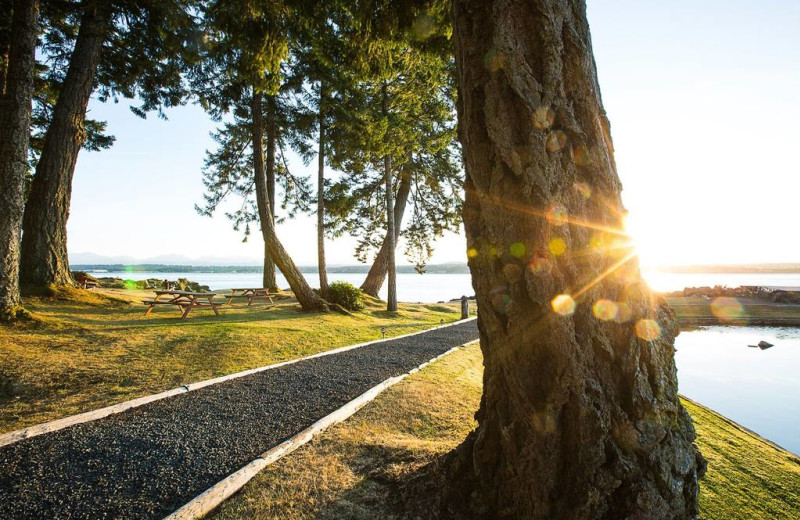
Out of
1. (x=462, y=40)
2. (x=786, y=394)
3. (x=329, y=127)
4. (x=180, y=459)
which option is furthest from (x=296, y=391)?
(x=329, y=127)

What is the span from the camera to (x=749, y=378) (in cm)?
835

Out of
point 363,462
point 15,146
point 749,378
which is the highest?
point 15,146

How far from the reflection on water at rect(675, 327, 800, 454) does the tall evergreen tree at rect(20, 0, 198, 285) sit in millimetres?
13033

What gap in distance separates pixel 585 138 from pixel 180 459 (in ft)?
12.2

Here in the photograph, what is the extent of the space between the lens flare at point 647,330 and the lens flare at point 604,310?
0.55 feet

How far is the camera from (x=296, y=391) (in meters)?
4.59

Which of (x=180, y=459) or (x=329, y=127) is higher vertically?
(x=329, y=127)

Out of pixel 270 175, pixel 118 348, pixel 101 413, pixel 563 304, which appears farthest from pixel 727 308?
pixel 118 348

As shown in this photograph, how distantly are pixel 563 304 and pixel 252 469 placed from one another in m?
2.51

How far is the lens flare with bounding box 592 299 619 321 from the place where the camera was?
2002 mm

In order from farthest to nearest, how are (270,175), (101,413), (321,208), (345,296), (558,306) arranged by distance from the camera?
(270,175), (321,208), (345,296), (101,413), (558,306)

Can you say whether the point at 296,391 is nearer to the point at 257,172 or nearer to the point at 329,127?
the point at 257,172

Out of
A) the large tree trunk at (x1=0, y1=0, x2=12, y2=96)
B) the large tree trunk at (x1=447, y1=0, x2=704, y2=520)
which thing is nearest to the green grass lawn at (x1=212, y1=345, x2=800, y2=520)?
the large tree trunk at (x1=447, y1=0, x2=704, y2=520)

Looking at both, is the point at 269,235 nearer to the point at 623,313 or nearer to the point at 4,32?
the point at 4,32
